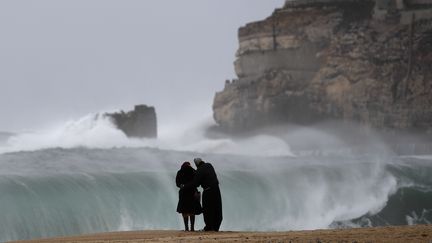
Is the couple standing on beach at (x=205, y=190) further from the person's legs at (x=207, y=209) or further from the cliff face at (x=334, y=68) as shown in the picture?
the cliff face at (x=334, y=68)

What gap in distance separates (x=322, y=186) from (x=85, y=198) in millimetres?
11621

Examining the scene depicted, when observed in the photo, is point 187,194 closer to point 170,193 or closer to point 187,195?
point 187,195

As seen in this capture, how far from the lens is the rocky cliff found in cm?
5950

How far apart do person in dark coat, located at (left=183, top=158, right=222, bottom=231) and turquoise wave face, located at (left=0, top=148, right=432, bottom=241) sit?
18.0 feet

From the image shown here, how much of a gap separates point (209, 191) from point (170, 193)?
10453mm

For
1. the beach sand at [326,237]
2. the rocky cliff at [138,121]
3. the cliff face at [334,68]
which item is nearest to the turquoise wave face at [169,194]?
the beach sand at [326,237]

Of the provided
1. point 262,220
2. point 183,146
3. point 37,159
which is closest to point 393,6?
point 183,146

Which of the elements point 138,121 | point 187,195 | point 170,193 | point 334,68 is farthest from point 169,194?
point 334,68

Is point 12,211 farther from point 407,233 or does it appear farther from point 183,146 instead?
point 183,146

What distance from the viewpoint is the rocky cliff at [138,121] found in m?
59.5

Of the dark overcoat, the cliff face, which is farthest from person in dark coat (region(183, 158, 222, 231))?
the cliff face

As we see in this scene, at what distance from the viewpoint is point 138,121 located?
62.6 metres

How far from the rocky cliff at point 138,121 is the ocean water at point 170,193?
439 inches

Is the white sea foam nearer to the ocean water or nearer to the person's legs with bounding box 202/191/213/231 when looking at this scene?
the ocean water
